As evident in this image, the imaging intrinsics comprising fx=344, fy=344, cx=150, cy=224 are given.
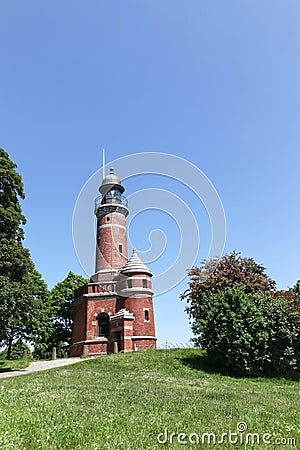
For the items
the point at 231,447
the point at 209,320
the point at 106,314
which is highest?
the point at 106,314

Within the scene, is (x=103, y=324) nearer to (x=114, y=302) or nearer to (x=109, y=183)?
(x=114, y=302)

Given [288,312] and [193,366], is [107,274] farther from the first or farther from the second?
[288,312]

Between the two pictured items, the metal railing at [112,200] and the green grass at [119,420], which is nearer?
the green grass at [119,420]

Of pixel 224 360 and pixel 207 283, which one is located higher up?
pixel 207 283

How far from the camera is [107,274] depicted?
126ft

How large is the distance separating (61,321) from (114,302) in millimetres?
14720

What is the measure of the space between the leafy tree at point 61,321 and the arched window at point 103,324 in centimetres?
1144

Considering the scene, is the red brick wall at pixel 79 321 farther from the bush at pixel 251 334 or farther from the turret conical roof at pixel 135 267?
the bush at pixel 251 334

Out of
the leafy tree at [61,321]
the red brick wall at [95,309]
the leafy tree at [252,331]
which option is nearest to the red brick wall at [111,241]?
the red brick wall at [95,309]

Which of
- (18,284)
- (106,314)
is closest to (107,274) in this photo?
(106,314)

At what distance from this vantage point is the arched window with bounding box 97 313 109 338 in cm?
3571

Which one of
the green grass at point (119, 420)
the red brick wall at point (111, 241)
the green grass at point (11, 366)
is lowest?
the green grass at point (119, 420)

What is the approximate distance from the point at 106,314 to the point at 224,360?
16.1 metres

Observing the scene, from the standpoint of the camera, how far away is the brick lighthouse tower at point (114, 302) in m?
33.6
